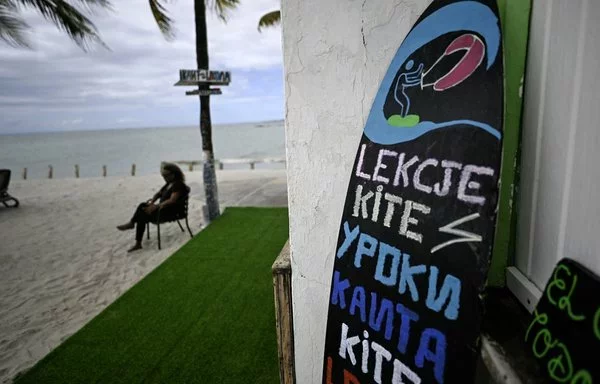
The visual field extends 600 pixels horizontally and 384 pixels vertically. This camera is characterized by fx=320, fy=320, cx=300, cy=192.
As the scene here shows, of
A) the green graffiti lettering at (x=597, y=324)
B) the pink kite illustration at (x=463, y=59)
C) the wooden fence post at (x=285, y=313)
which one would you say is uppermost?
the pink kite illustration at (x=463, y=59)

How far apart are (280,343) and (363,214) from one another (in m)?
0.95

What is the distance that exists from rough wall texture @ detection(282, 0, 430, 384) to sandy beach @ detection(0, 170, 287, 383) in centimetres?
269

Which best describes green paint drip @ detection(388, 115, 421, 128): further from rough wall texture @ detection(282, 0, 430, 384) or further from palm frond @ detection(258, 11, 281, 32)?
palm frond @ detection(258, 11, 281, 32)

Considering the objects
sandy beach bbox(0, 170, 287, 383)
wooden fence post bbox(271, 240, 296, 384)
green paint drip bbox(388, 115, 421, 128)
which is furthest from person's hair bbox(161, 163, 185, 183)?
green paint drip bbox(388, 115, 421, 128)

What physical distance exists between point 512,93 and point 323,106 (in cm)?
74

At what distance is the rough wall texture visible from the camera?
4.53 ft

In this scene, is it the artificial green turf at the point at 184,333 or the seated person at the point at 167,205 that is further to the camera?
the seated person at the point at 167,205

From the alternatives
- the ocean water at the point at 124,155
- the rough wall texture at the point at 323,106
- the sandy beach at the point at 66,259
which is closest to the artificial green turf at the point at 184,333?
the sandy beach at the point at 66,259

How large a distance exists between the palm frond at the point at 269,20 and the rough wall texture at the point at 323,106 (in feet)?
28.9

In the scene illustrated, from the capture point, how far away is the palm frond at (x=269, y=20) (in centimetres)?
916

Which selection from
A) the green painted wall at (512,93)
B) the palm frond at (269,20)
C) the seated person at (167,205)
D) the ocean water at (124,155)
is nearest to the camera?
the green painted wall at (512,93)

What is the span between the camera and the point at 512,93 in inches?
44.8

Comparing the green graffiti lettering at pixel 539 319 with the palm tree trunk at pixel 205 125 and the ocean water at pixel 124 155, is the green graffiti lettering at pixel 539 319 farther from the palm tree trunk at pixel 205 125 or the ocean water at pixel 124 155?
the ocean water at pixel 124 155

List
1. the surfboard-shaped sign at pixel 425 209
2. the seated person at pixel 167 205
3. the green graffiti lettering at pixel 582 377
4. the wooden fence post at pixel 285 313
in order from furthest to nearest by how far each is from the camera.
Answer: the seated person at pixel 167 205 → the wooden fence post at pixel 285 313 → the surfboard-shaped sign at pixel 425 209 → the green graffiti lettering at pixel 582 377
